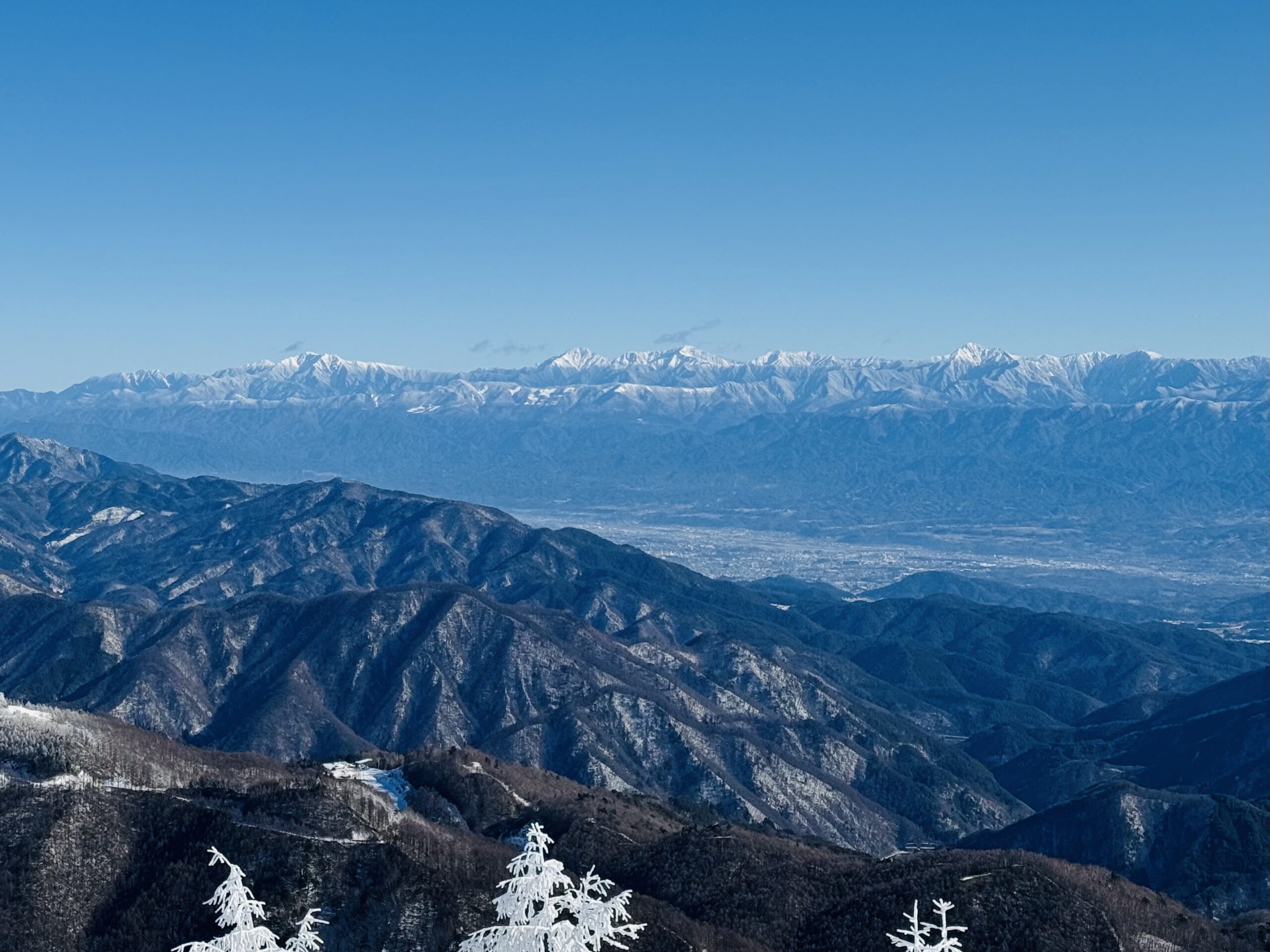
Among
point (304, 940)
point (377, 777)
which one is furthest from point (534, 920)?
point (377, 777)

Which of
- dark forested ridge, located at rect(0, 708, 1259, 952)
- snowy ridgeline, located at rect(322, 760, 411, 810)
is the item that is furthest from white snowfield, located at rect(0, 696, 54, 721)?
snowy ridgeline, located at rect(322, 760, 411, 810)

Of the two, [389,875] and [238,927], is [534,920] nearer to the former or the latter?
[238,927]

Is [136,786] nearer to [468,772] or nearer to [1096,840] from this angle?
[468,772]

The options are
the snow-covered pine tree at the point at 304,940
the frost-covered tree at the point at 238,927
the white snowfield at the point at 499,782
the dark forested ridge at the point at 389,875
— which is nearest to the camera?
the frost-covered tree at the point at 238,927

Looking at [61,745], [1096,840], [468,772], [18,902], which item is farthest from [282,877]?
[1096,840]

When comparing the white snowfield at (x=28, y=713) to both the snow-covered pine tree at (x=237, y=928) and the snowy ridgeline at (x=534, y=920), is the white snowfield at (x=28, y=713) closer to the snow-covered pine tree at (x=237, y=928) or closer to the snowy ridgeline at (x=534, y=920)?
the snow-covered pine tree at (x=237, y=928)

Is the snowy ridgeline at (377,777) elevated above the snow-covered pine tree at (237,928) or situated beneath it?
situated beneath

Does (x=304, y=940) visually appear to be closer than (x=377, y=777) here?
Yes

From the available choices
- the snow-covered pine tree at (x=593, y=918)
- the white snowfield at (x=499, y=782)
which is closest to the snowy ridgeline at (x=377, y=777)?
the white snowfield at (x=499, y=782)
